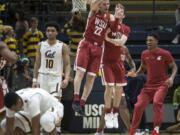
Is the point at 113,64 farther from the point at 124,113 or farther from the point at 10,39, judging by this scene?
the point at 10,39

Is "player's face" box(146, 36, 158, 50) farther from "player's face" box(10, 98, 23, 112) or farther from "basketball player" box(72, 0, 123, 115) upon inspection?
"player's face" box(10, 98, 23, 112)

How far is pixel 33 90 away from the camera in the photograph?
917cm

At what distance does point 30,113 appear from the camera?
8.95 metres

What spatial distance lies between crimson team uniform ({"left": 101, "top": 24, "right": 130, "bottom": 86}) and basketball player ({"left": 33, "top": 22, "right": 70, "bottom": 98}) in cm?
87

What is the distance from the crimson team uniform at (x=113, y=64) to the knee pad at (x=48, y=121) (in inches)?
113

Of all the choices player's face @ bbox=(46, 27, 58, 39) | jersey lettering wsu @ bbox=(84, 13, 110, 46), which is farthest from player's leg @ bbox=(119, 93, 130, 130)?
player's face @ bbox=(46, 27, 58, 39)

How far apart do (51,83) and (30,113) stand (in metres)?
2.32

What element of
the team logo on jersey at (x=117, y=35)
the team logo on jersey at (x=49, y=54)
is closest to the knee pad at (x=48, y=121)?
the team logo on jersey at (x=49, y=54)

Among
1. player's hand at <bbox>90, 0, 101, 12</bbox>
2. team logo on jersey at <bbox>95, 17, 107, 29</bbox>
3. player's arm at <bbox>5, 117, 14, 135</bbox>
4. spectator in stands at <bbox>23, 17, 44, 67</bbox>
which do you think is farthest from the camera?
spectator in stands at <bbox>23, 17, 44, 67</bbox>

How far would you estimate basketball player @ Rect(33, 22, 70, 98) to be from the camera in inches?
441

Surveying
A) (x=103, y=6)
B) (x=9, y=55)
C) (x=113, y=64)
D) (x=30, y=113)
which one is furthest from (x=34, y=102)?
(x=113, y=64)

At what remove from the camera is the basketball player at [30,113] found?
8.63 metres

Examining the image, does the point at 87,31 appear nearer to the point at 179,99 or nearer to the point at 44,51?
the point at 44,51

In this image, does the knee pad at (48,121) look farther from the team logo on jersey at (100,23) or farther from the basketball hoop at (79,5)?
the basketball hoop at (79,5)
